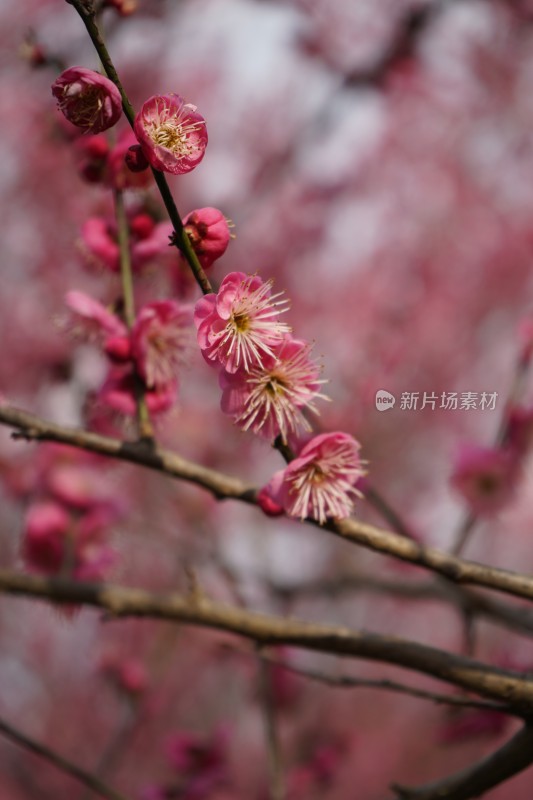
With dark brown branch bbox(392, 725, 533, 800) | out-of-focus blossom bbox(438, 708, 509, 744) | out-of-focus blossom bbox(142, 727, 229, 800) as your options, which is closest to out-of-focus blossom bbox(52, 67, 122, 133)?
dark brown branch bbox(392, 725, 533, 800)

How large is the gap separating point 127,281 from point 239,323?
0.44 m

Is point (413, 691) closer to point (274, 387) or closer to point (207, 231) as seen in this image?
point (274, 387)

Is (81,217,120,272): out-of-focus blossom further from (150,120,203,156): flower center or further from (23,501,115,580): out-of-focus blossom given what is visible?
(23,501,115,580): out-of-focus blossom

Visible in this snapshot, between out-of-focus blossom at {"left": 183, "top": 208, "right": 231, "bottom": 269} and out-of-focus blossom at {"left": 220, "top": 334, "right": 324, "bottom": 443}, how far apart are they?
15 cm

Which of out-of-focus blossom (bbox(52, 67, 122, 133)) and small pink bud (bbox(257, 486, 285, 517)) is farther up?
out-of-focus blossom (bbox(52, 67, 122, 133))

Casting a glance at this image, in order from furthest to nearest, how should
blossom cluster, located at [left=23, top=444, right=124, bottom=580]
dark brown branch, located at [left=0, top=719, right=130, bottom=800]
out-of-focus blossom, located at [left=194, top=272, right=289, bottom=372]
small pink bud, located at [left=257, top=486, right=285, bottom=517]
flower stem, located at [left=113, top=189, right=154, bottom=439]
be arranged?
blossom cluster, located at [left=23, top=444, right=124, bottom=580]
dark brown branch, located at [left=0, top=719, right=130, bottom=800]
flower stem, located at [left=113, top=189, right=154, bottom=439]
small pink bud, located at [left=257, top=486, right=285, bottom=517]
out-of-focus blossom, located at [left=194, top=272, right=289, bottom=372]

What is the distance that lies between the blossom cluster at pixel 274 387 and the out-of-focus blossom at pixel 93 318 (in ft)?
1.28

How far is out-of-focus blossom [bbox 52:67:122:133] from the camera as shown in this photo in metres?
0.89

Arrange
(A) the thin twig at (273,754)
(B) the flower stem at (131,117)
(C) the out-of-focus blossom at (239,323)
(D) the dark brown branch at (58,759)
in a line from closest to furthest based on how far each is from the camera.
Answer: (B) the flower stem at (131,117) → (C) the out-of-focus blossom at (239,323) → (D) the dark brown branch at (58,759) → (A) the thin twig at (273,754)

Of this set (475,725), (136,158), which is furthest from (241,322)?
(475,725)

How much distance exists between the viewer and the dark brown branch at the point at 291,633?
1181mm

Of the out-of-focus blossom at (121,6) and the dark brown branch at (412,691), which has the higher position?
the out-of-focus blossom at (121,6)

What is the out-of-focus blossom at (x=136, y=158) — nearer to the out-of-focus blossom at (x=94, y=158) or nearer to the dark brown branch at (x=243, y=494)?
the dark brown branch at (x=243, y=494)

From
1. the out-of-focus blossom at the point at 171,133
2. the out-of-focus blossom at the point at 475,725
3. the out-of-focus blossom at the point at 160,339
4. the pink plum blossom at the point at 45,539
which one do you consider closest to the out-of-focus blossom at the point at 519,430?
the out-of-focus blossom at the point at 475,725
